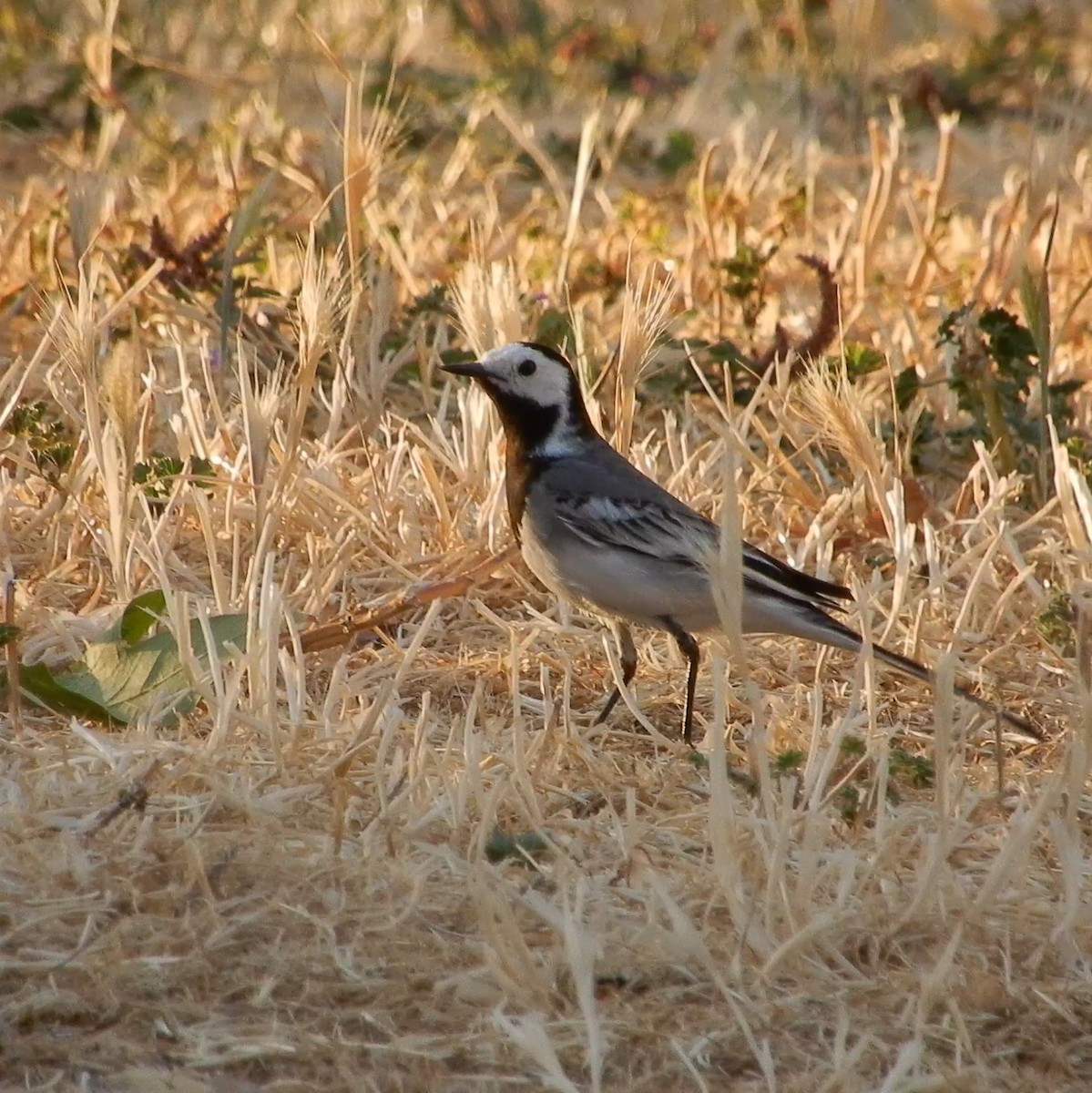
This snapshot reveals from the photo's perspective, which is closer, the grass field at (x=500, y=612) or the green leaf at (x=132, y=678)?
the grass field at (x=500, y=612)

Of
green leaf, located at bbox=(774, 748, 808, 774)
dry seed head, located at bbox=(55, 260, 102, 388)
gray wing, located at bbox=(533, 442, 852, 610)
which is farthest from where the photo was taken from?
gray wing, located at bbox=(533, 442, 852, 610)

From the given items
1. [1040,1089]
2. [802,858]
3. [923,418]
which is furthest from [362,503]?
[1040,1089]

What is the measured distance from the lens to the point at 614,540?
524cm

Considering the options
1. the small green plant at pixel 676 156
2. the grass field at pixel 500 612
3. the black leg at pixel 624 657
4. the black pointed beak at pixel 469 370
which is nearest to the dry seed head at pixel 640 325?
the grass field at pixel 500 612

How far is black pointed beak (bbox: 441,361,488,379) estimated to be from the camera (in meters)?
5.44

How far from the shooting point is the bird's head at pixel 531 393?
5.55 meters

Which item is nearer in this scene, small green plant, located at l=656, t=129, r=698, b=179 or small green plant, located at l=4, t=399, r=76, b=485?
small green plant, located at l=4, t=399, r=76, b=485

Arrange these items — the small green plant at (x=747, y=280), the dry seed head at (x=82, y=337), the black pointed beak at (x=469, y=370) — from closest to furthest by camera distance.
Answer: the dry seed head at (x=82, y=337), the black pointed beak at (x=469, y=370), the small green plant at (x=747, y=280)

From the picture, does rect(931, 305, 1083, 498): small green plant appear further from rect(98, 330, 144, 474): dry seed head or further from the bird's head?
rect(98, 330, 144, 474): dry seed head

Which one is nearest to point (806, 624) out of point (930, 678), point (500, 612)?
point (930, 678)

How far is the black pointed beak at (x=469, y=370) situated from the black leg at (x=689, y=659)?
34.2 inches

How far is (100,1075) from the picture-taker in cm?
308

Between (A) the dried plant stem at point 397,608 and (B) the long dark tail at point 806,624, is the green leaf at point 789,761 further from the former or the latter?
(A) the dried plant stem at point 397,608

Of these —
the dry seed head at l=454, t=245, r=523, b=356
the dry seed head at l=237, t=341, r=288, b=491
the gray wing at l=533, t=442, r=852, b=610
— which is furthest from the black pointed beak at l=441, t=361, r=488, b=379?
the dry seed head at l=237, t=341, r=288, b=491
